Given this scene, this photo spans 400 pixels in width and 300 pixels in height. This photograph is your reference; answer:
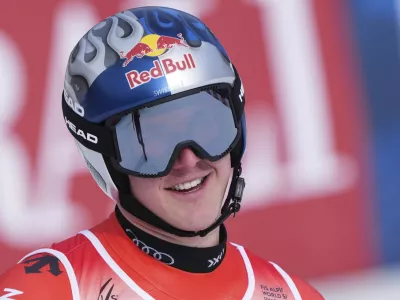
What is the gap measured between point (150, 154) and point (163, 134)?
2.3 inches

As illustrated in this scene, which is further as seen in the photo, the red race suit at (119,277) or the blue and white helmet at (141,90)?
the blue and white helmet at (141,90)

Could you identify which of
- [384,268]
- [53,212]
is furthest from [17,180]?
[384,268]

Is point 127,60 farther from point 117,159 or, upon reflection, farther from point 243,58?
point 243,58

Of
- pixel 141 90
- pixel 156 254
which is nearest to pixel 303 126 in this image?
pixel 156 254

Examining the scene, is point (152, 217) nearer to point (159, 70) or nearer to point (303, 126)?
point (159, 70)

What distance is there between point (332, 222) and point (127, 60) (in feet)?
8.01

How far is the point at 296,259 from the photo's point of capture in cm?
456

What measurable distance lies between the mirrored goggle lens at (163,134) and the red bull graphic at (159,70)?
0.07 m

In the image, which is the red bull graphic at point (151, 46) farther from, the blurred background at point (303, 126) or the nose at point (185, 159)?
the blurred background at point (303, 126)

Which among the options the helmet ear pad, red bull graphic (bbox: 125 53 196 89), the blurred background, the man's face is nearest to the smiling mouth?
the man's face

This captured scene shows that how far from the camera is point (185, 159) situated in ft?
7.60

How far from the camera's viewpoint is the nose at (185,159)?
232 centimetres

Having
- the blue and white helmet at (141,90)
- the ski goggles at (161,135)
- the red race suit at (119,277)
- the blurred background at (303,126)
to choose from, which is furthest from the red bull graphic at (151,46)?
the blurred background at (303,126)

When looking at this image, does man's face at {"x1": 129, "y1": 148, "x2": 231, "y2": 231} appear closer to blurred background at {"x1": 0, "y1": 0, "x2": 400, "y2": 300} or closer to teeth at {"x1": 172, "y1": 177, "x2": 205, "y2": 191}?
teeth at {"x1": 172, "y1": 177, "x2": 205, "y2": 191}
